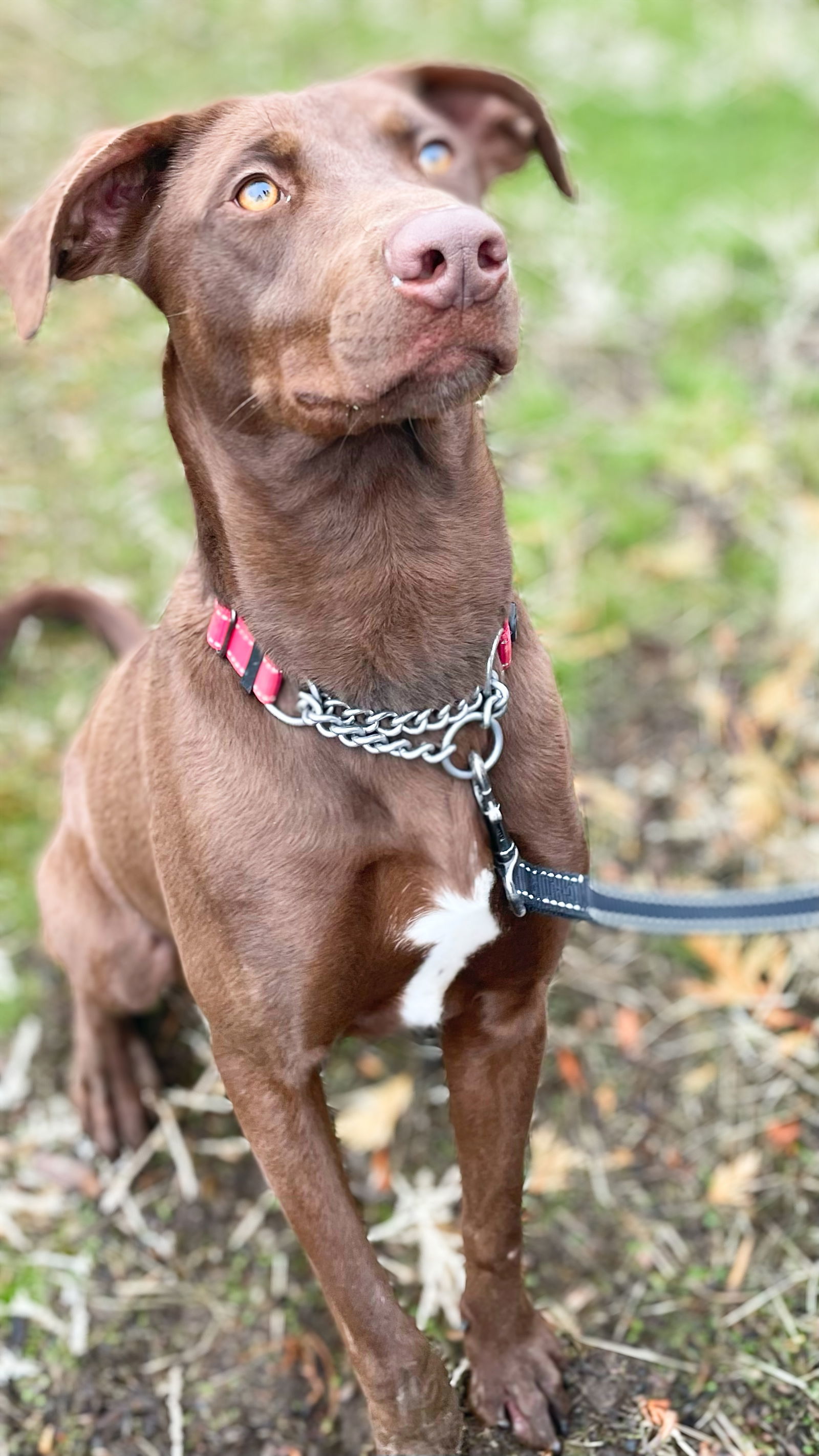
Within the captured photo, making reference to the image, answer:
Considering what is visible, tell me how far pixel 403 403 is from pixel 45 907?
2.06 meters

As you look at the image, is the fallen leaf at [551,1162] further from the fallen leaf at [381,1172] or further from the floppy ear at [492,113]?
the floppy ear at [492,113]

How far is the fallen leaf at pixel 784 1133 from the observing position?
3.67 m

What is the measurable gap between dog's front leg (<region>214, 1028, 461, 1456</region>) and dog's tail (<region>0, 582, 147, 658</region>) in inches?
78.4

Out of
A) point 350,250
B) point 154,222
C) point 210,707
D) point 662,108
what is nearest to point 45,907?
point 210,707

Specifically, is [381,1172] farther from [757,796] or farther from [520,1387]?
[757,796]

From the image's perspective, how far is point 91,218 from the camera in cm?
267

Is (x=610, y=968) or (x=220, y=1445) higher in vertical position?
(x=610, y=968)

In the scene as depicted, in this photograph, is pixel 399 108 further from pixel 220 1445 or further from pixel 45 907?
pixel 220 1445

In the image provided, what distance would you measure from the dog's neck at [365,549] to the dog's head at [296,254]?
11 centimetres

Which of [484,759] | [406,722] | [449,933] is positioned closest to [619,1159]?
[449,933]

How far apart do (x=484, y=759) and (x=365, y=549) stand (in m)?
0.46

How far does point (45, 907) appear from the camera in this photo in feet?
12.6

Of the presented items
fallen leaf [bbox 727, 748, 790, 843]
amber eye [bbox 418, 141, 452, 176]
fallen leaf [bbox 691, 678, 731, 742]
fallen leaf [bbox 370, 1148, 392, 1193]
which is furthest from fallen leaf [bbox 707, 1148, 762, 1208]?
amber eye [bbox 418, 141, 452, 176]

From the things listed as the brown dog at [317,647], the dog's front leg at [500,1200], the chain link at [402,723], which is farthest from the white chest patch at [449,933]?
the chain link at [402,723]
